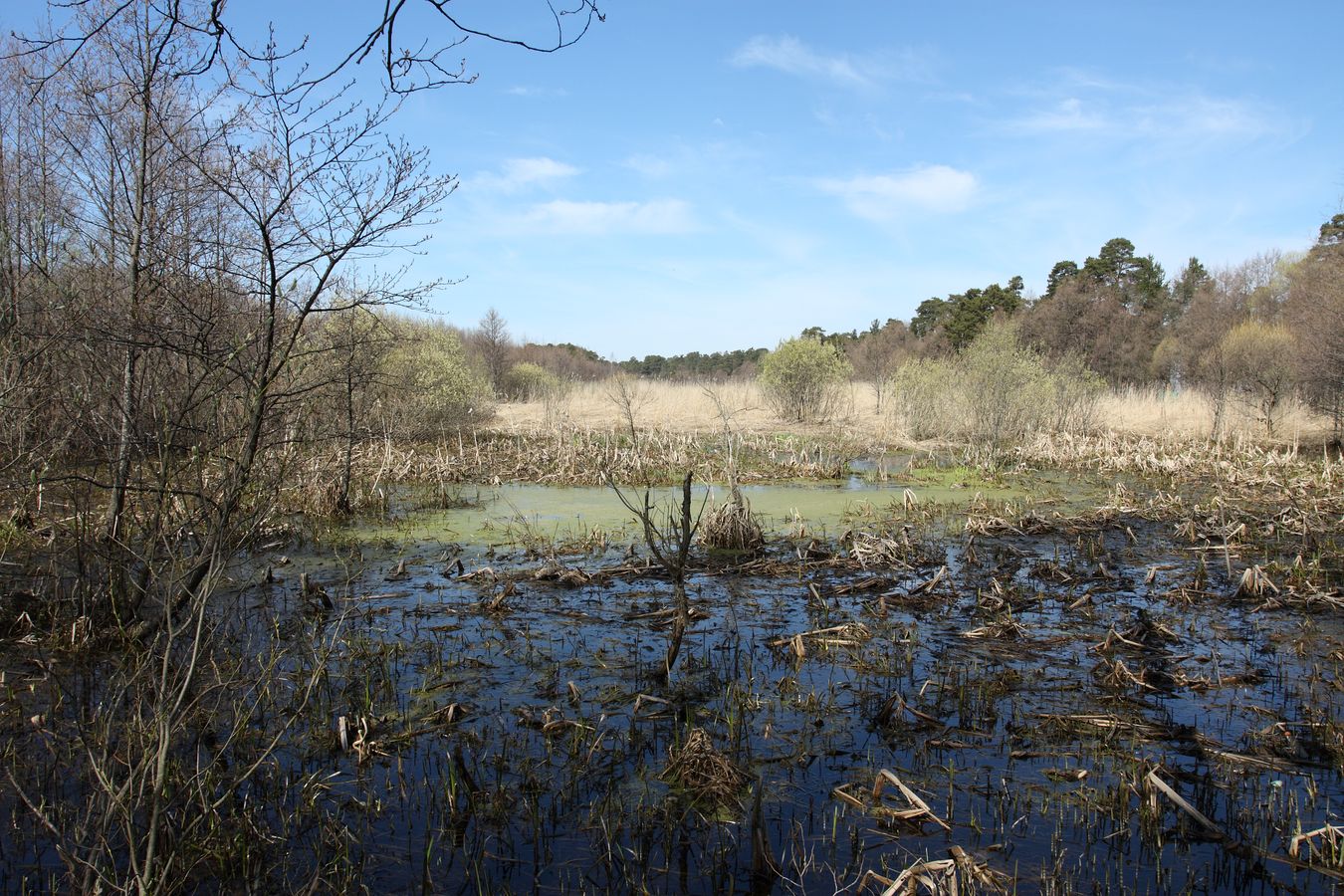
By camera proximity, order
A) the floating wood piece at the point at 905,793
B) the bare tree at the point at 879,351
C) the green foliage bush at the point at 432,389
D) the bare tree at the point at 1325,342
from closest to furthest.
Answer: the floating wood piece at the point at 905,793 → the green foliage bush at the point at 432,389 → the bare tree at the point at 1325,342 → the bare tree at the point at 879,351

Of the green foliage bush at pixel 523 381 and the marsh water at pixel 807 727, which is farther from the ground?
the green foliage bush at pixel 523 381

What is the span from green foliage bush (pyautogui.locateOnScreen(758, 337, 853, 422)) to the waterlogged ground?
59.4ft

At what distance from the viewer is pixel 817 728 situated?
464 cm

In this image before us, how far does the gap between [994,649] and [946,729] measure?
1.62m

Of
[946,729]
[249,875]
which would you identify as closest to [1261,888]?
[946,729]

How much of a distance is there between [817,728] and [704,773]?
1.01 metres

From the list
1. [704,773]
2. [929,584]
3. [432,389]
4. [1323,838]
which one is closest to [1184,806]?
[1323,838]

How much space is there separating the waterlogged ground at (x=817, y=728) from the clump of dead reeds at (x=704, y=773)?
14 mm

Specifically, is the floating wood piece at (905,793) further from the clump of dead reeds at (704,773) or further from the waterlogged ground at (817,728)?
the clump of dead reeds at (704,773)

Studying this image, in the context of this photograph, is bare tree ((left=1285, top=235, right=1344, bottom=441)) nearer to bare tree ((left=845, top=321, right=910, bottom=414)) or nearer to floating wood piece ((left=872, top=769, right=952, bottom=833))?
bare tree ((left=845, top=321, right=910, bottom=414))

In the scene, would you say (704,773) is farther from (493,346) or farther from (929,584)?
(493,346)

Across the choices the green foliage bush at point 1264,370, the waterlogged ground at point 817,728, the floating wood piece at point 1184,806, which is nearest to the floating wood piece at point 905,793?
→ the waterlogged ground at point 817,728

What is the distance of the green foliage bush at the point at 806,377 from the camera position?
86.7 ft

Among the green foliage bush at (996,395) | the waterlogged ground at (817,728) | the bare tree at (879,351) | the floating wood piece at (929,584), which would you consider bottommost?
the waterlogged ground at (817,728)
